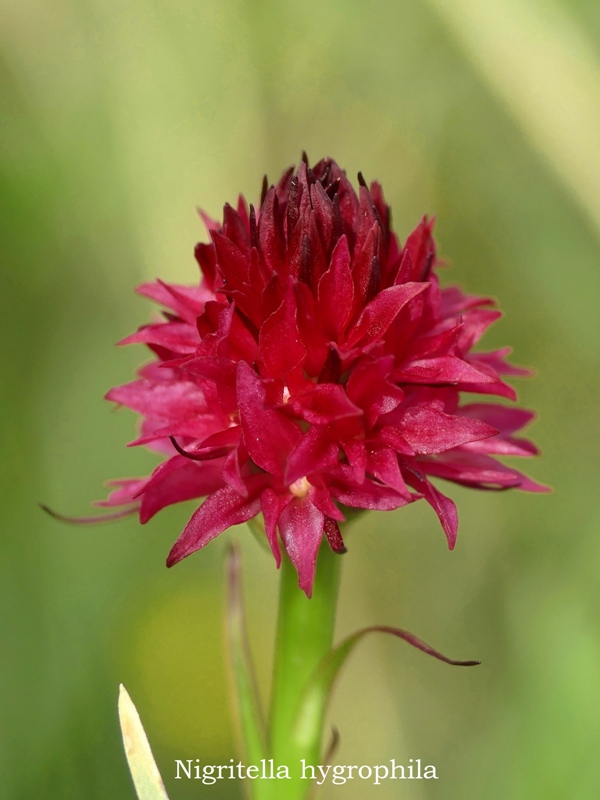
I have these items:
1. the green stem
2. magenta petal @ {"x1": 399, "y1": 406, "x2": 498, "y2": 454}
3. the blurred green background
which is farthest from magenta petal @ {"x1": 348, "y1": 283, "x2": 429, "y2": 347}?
the blurred green background

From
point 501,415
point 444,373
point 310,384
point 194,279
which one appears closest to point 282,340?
point 310,384

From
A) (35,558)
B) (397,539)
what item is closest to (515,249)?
(397,539)

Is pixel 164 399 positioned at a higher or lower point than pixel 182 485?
higher

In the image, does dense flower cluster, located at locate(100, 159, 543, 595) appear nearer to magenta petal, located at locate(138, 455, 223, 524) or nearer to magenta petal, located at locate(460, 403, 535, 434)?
magenta petal, located at locate(138, 455, 223, 524)

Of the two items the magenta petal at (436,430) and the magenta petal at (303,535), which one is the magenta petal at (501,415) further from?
the magenta petal at (303,535)

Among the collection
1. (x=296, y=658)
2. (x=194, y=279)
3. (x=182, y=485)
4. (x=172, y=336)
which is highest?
(x=194, y=279)

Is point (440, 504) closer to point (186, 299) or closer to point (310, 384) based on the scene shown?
point (310, 384)

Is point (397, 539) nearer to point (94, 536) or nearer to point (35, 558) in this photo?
point (94, 536)
